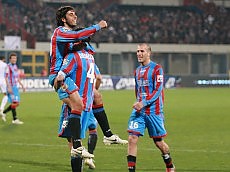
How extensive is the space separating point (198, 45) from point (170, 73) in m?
3.64

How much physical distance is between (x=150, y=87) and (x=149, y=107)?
1.01 feet

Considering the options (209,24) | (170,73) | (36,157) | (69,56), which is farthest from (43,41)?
(69,56)

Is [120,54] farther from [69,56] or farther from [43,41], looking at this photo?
[69,56]

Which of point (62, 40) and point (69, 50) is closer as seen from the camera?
point (62, 40)

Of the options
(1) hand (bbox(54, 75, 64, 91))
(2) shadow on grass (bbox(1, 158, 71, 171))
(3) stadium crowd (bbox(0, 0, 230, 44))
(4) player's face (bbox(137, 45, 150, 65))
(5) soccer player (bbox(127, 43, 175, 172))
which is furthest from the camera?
(3) stadium crowd (bbox(0, 0, 230, 44))

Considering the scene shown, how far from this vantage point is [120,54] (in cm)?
5178

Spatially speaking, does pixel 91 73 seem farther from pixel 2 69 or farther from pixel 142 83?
pixel 2 69

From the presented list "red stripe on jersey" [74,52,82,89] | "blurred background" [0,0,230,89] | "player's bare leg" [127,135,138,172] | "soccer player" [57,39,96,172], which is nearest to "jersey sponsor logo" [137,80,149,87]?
"player's bare leg" [127,135,138,172]

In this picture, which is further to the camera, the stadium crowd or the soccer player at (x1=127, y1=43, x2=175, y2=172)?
the stadium crowd

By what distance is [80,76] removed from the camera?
30.1ft

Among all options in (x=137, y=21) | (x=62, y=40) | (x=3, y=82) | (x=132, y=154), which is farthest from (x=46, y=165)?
(x=137, y=21)

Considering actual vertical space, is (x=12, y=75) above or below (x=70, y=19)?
below

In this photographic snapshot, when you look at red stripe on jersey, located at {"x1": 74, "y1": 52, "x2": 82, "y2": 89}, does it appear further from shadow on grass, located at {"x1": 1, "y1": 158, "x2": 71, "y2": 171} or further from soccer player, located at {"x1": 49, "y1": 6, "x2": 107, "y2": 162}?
shadow on grass, located at {"x1": 1, "y1": 158, "x2": 71, "y2": 171}

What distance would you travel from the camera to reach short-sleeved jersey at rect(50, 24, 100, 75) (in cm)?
897
